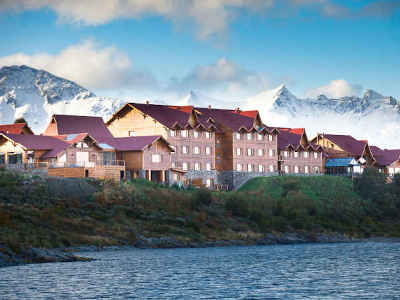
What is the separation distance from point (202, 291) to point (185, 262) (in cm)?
1554

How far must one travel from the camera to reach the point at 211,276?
46.8m

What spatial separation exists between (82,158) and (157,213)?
48.4 ft

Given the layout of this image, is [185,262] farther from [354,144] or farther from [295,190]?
[354,144]

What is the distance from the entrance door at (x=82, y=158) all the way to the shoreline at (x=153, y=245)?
20.0m

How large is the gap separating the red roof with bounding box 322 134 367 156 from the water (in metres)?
66.1

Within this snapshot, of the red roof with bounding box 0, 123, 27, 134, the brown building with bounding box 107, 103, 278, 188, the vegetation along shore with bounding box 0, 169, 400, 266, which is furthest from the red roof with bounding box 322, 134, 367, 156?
the red roof with bounding box 0, 123, 27, 134

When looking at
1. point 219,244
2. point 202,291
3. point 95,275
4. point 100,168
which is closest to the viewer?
point 202,291

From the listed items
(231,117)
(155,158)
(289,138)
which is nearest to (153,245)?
(155,158)

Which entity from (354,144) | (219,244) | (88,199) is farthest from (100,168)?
(354,144)

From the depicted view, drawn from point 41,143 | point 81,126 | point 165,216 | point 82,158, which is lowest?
point 165,216

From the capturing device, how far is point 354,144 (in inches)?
5285

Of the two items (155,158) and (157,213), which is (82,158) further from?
Answer: (157,213)

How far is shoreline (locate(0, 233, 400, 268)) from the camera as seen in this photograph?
53.8 metres

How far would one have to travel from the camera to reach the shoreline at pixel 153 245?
53.8 meters
